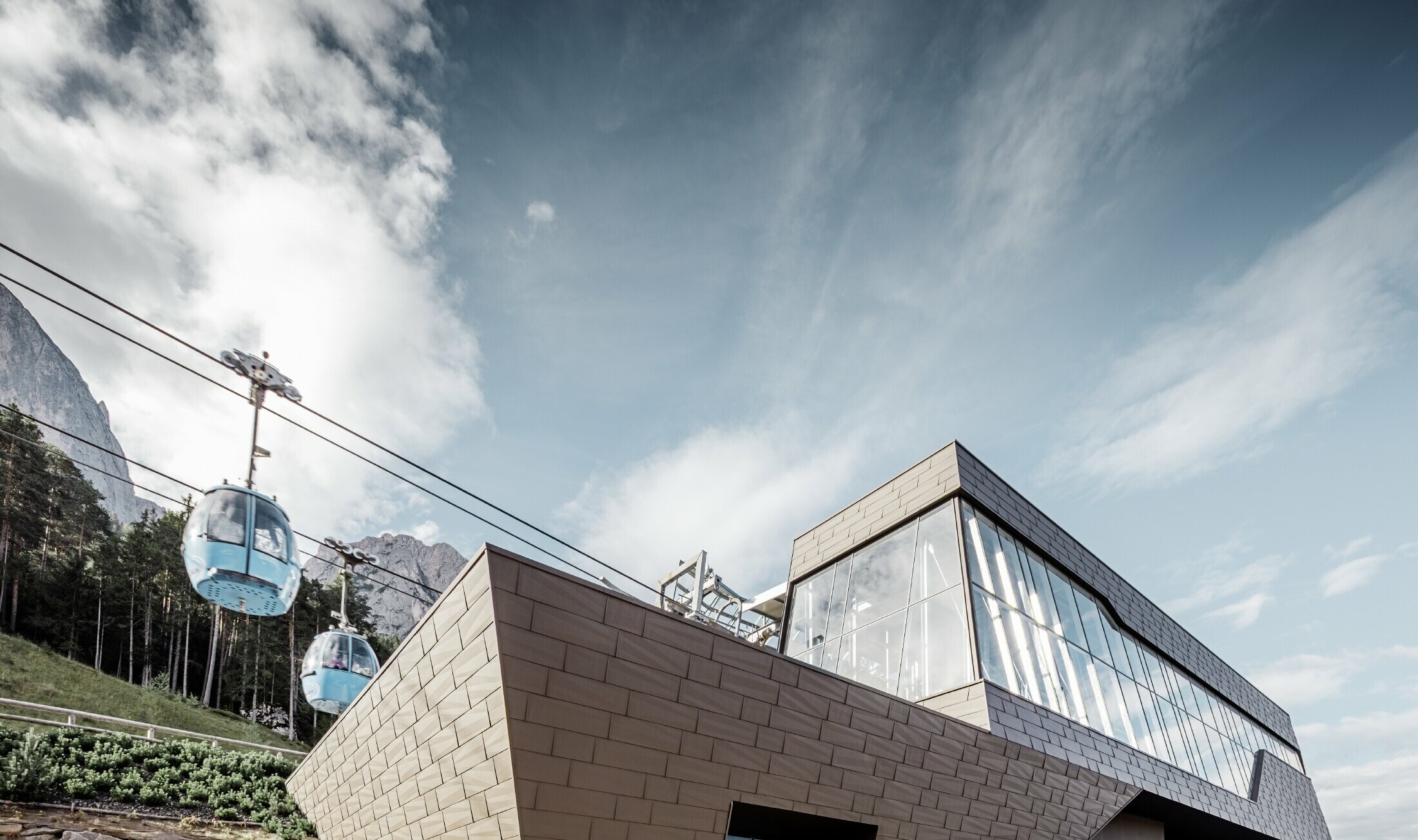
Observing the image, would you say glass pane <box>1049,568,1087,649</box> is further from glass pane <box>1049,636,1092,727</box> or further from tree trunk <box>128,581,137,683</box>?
tree trunk <box>128,581,137,683</box>

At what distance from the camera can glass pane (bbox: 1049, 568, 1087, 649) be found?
13023mm

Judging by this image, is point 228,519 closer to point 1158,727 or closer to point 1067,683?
point 1067,683

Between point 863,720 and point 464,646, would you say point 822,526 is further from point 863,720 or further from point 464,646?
point 464,646

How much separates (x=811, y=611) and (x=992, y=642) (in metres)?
4.64

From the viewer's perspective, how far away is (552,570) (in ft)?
17.9

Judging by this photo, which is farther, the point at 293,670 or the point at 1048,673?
the point at 293,670

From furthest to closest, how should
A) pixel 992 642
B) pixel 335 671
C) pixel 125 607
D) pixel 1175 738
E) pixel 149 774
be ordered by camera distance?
pixel 125 607, pixel 1175 738, pixel 149 774, pixel 335 671, pixel 992 642

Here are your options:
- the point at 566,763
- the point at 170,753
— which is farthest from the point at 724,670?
the point at 170,753

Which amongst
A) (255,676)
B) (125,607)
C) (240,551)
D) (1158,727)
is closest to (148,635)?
(125,607)

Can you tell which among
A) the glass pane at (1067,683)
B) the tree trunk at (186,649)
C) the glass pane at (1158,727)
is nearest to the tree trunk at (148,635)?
the tree trunk at (186,649)

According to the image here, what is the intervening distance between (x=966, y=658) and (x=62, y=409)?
177491 millimetres

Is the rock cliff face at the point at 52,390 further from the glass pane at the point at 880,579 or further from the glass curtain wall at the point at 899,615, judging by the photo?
the glass pane at the point at 880,579

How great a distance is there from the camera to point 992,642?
10.8 metres

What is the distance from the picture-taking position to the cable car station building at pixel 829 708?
5547mm
